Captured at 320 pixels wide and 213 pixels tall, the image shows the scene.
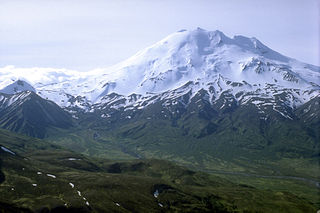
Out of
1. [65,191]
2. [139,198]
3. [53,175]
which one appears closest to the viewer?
[65,191]

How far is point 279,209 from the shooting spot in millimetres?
195625

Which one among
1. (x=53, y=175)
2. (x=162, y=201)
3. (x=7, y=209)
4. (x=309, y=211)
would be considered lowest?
(x=309, y=211)

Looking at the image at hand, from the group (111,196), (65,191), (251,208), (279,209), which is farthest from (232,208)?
(65,191)

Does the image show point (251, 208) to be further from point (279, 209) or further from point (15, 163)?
point (15, 163)

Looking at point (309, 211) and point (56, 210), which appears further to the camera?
point (309, 211)

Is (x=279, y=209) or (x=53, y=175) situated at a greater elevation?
(x=53, y=175)

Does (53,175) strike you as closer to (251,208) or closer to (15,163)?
(15,163)

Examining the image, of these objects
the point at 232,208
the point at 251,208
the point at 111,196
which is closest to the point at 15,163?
the point at 111,196

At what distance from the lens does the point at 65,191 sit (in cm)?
16262

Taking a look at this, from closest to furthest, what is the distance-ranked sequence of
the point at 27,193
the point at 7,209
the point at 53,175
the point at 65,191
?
the point at 7,209 → the point at 27,193 → the point at 65,191 → the point at 53,175

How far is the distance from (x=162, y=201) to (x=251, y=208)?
5608 centimetres

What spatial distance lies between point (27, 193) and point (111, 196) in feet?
140

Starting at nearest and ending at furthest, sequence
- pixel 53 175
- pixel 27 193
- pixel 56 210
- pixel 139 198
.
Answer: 1. pixel 56 210
2. pixel 27 193
3. pixel 139 198
4. pixel 53 175

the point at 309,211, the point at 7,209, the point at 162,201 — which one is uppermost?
the point at 7,209
